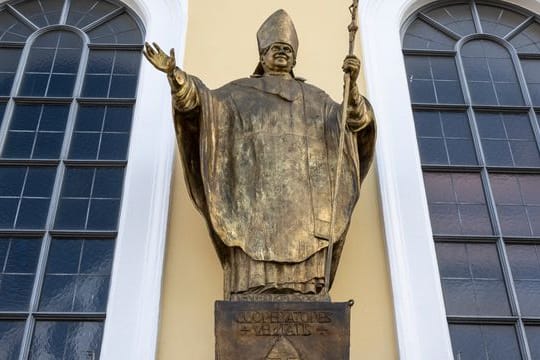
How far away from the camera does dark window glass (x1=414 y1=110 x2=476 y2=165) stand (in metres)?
7.09

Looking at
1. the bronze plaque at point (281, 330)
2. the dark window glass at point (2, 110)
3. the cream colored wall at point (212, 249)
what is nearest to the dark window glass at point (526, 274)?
the cream colored wall at point (212, 249)

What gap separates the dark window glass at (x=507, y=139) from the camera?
7.14m

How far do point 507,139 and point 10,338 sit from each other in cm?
453

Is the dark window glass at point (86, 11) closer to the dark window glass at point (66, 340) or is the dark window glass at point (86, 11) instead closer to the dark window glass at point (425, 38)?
the dark window glass at point (425, 38)

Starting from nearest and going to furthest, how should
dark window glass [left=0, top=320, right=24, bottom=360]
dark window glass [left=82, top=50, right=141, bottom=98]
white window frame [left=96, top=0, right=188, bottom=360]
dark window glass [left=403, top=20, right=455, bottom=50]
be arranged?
white window frame [left=96, top=0, right=188, bottom=360] < dark window glass [left=0, top=320, right=24, bottom=360] < dark window glass [left=82, top=50, right=141, bottom=98] < dark window glass [left=403, top=20, right=455, bottom=50]

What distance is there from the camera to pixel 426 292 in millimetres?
5945

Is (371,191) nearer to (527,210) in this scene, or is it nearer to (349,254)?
(349,254)

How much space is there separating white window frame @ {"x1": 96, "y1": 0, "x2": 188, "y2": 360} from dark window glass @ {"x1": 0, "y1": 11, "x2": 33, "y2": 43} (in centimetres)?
127

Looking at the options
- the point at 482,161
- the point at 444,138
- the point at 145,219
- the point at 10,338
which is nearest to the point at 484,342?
the point at 482,161

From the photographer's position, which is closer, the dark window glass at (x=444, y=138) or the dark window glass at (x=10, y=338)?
the dark window glass at (x=10, y=338)

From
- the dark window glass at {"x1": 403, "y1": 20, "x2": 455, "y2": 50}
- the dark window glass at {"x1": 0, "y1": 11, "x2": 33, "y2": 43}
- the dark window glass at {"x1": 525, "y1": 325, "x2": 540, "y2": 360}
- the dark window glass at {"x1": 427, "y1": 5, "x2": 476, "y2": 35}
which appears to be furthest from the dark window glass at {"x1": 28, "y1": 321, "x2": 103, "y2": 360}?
the dark window glass at {"x1": 427, "y1": 5, "x2": 476, "y2": 35}

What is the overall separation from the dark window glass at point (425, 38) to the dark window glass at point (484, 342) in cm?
→ 317

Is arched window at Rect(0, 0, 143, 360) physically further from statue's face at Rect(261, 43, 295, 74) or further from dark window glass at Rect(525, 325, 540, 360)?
dark window glass at Rect(525, 325, 540, 360)

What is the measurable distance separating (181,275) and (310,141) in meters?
1.39
